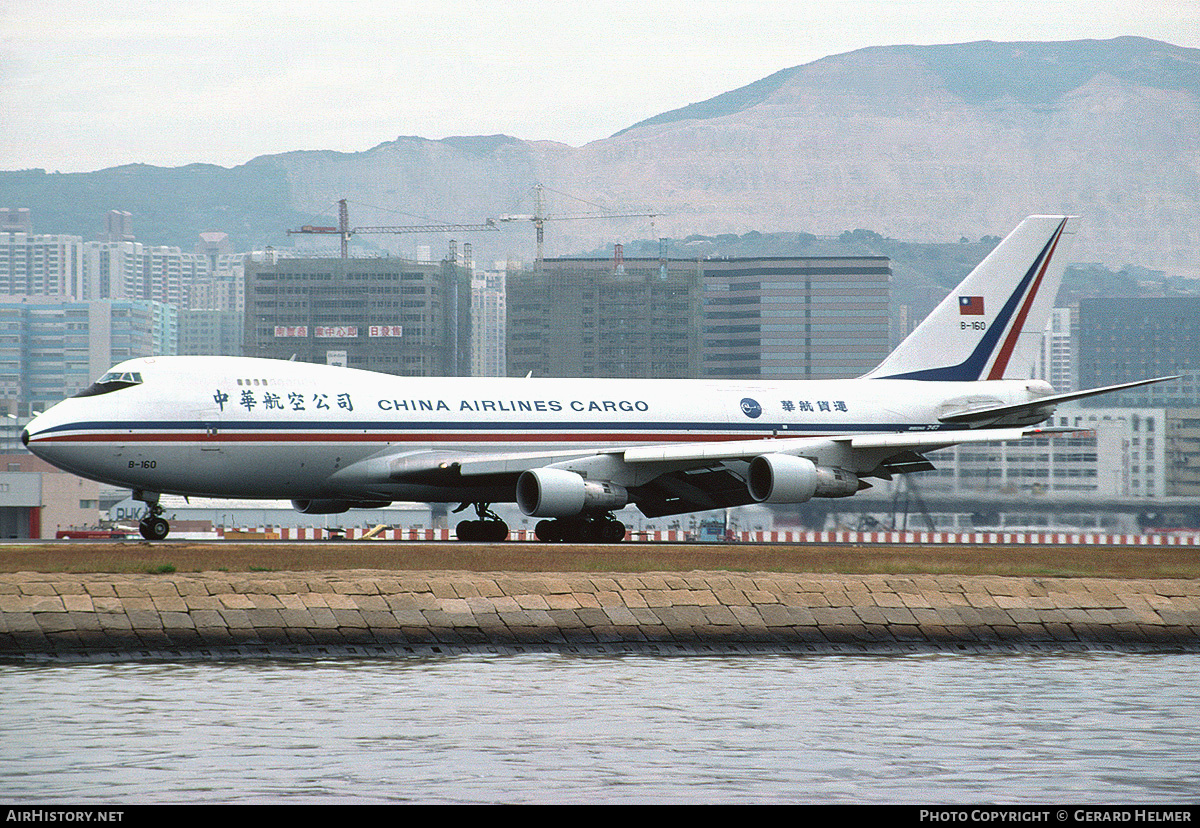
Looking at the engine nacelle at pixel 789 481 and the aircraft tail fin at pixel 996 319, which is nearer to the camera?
the engine nacelle at pixel 789 481

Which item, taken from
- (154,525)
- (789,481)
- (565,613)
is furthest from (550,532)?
(565,613)

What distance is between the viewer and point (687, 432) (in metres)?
43.1

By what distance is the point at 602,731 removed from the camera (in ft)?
58.6

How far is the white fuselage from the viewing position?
3753cm

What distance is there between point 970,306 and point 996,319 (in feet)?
3.06

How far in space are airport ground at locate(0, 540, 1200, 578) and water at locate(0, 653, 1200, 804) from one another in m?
4.22

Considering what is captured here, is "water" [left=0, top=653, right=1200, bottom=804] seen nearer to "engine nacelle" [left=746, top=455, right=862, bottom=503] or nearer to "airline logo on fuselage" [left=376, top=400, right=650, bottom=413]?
"engine nacelle" [left=746, top=455, right=862, bottom=503]

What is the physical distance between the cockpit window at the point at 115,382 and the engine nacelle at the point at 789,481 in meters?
15.5

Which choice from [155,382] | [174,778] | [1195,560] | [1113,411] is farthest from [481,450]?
[1113,411]

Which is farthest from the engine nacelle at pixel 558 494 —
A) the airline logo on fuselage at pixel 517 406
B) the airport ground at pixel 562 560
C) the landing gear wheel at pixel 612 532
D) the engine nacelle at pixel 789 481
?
the airport ground at pixel 562 560

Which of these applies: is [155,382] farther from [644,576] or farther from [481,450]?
[644,576]

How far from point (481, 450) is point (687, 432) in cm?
605

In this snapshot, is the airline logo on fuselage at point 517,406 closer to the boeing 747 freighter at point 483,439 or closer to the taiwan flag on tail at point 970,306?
the boeing 747 freighter at point 483,439

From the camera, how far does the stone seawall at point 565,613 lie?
925 inches
